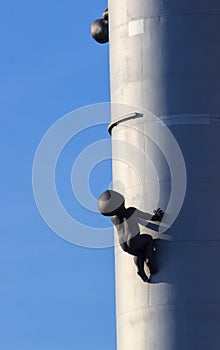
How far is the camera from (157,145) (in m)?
38.8

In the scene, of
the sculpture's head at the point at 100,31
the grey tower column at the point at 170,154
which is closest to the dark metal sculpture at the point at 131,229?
the grey tower column at the point at 170,154

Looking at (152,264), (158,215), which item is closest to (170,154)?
(158,215)

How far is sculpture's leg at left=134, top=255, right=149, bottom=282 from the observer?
38031 mm

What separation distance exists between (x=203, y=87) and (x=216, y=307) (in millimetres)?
5519

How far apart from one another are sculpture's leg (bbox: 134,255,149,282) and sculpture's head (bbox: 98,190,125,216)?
1.21 metres

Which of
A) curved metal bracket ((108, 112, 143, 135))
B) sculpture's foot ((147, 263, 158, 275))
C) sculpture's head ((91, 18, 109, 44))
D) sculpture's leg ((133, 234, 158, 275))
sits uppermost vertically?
sculpture's head ((91, 18, 109, 44))

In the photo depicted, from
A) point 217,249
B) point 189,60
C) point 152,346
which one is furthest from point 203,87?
point 152,346

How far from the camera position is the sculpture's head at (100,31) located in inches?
1671

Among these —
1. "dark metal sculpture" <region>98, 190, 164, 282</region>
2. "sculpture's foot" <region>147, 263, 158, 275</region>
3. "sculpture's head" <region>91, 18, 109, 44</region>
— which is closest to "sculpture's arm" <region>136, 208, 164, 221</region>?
"dark metal sculpture" <region>98, 190, 164, 282</region>

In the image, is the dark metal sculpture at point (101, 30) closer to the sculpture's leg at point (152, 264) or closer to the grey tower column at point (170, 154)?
the grey tower column at point (170, 154)

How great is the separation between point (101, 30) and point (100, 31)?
0.07m

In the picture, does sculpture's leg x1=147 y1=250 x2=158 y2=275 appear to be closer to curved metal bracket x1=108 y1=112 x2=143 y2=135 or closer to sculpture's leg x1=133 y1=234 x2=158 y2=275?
sculpture's leg x1=133 y1=234 x2=158 y2=275

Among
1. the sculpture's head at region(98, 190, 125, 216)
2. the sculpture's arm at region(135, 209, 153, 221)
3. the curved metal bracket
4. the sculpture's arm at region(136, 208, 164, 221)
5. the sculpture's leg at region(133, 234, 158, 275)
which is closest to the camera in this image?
the sculpture's head at region(98, 190, 125, 216)

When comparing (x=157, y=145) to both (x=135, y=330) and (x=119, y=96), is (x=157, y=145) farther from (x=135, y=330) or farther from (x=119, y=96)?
(x=135, y=330)
